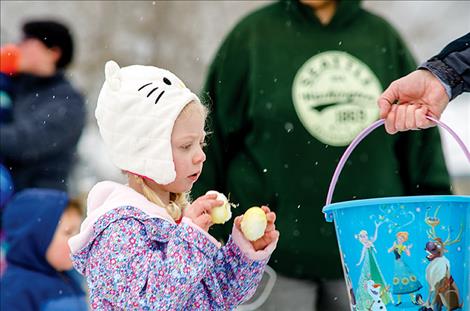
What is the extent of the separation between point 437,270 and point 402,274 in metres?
0.09

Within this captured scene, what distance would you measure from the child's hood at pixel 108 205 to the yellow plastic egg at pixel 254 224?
8.1 inches

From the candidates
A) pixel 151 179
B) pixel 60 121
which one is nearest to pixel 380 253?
pixel 151 179

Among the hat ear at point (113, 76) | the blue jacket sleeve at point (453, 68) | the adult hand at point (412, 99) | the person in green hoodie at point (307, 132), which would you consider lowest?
the person in green hoodie at point (307, 132)

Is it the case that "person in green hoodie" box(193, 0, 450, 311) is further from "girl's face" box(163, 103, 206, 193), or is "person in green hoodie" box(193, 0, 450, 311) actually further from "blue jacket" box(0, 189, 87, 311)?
"girl's face" box(163, 103, 206, 193)

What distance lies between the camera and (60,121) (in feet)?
17.0

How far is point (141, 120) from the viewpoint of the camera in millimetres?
2551

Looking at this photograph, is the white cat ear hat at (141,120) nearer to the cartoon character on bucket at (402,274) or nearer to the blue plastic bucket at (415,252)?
the blue plastic bucket at (415,252)

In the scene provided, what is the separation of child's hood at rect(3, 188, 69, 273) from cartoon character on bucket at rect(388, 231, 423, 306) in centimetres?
263

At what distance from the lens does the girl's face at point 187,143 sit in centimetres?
257

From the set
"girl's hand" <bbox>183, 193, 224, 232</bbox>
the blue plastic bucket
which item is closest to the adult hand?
the blue plastic bucket

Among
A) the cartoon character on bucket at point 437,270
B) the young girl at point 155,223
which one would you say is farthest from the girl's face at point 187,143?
the cartoon character on bucket at point 437,270

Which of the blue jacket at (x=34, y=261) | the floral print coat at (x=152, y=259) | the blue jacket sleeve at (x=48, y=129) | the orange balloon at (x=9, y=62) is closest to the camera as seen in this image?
the floral print coat at (x=152, y=259)

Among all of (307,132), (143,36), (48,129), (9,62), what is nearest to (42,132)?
(48,129)

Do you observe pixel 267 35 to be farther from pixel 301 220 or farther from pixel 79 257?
pixel 79 257
